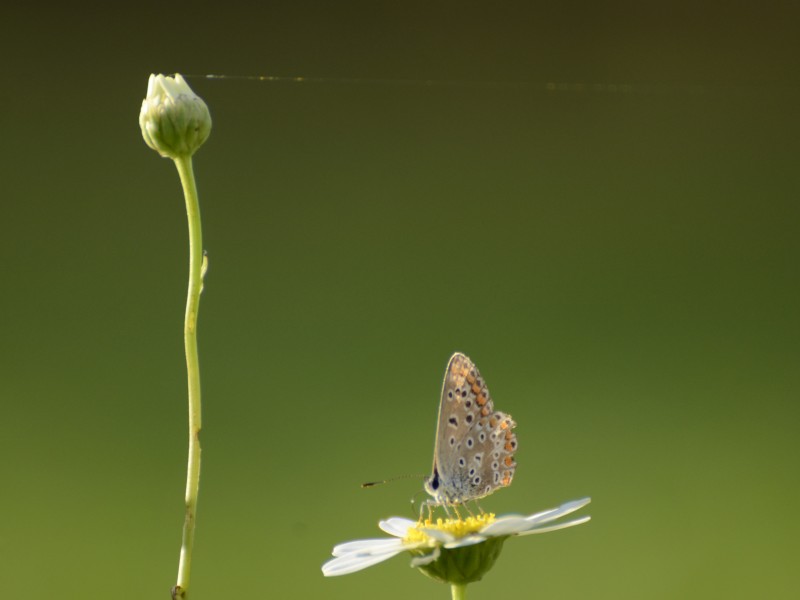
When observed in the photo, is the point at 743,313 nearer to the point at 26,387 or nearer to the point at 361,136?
the point at 361,136

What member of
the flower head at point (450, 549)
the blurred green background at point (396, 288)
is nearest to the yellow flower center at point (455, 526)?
the flower head at point (450, 549)

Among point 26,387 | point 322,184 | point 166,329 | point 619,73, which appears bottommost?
point 26,387

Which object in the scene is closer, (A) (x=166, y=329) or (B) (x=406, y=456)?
(B) (x=406, y=456)

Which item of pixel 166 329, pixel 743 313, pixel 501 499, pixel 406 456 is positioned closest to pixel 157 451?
pixel 166 329

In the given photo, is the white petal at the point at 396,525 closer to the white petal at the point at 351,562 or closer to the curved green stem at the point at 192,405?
the white petal at the point at 351,562

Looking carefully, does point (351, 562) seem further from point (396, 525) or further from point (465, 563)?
point (396, 525)

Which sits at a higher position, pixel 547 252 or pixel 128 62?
pixel 128 62
